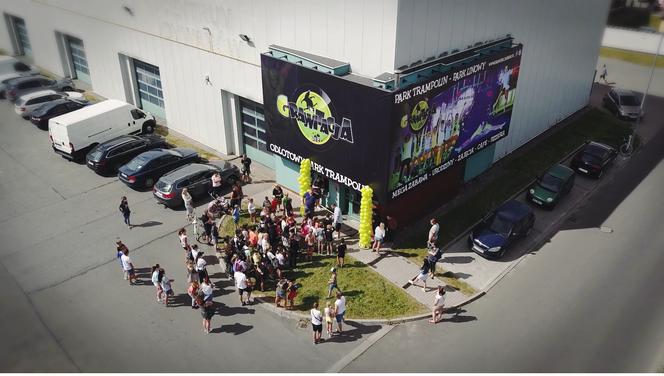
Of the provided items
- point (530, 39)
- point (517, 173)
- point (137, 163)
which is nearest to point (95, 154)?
point (137, 163)

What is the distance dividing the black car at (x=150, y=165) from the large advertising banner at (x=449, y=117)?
1262 cm

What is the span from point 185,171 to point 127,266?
281 inches

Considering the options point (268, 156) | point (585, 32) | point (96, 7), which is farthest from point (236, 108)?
point (585, 32)

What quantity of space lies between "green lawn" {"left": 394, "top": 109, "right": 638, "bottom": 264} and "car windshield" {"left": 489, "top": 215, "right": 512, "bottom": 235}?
1.68 metres

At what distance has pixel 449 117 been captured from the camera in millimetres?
22703

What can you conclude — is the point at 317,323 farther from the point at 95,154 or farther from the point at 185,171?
the point at 95,154

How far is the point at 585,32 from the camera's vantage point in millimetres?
33594

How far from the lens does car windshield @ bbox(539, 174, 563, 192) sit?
2591cm

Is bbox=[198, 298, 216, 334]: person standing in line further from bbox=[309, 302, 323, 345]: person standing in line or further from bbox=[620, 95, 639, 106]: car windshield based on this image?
bbox=[620, 95, 639, 106]: car windshield

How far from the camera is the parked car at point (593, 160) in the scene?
28578mm

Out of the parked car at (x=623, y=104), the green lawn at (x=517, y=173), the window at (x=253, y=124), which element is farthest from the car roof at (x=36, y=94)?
the parked car at (x=623, y=104)

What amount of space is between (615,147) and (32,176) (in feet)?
115

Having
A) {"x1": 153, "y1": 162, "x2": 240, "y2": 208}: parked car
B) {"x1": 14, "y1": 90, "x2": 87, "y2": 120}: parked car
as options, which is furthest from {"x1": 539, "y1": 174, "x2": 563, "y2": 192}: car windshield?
{"x1": 14, "y1": 90, "x2": 87, "y2": 120}: parked car

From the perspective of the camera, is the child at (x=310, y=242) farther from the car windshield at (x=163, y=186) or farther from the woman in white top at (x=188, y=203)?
the car windshield at (x=163, y=186)
